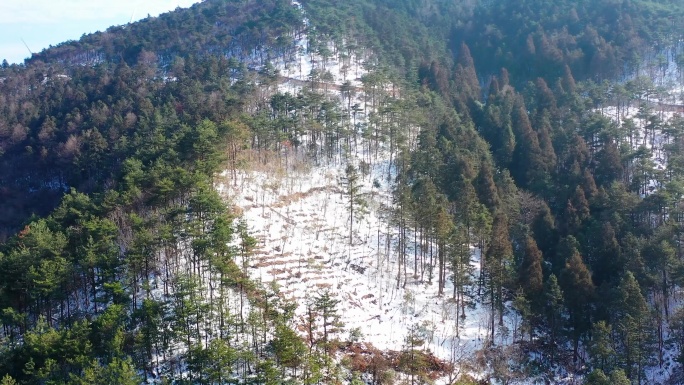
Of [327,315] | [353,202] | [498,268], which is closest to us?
[327,315]

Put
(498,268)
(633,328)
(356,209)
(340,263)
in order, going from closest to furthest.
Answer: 1. (633,328)
2. (498,268)
3. (340,263)
4. (356,209)

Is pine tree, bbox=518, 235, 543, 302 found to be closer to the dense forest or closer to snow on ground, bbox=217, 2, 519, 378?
the dense forest

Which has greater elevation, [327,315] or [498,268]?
[498,268]

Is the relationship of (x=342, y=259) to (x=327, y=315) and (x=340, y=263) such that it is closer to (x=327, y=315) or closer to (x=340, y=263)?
(x=340, y=263)

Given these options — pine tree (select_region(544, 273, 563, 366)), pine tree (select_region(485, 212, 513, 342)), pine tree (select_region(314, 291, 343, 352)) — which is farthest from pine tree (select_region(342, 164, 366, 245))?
pine tree (select_region(544, 273, 563, 366))

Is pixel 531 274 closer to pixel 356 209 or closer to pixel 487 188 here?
pixel 487 188

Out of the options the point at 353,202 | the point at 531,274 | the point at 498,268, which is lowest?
the point at 531,274

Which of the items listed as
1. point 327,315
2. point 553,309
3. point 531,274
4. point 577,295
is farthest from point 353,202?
point 577,295

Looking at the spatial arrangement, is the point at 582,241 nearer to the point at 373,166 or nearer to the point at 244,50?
the point at 373,166

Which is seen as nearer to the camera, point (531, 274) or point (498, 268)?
point (498, 268)
